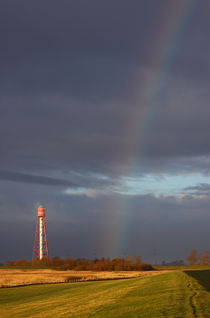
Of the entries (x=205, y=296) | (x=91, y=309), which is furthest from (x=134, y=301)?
(x=205, y=296)

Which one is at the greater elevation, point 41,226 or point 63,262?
point 41,226

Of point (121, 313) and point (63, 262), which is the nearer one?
point (121, 313)

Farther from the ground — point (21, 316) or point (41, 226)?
point (41, 226)

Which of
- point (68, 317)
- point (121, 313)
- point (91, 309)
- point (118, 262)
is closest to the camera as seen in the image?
point (121, 313)

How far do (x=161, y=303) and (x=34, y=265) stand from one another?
6250 inches

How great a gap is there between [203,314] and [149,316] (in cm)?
294

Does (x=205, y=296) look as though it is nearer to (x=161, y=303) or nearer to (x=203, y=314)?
(x=161, y=303)

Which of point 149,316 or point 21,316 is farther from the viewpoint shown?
point 21,316

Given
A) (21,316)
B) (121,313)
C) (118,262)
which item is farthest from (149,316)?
(118,262)

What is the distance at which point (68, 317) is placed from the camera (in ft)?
81.1

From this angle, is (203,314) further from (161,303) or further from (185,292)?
(185,292)

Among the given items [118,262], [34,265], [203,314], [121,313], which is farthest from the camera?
[34,265]

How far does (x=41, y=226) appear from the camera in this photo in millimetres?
177375

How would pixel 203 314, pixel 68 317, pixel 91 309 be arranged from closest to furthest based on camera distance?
pixel 203 314 → pixel 68 317 → pixel 91 309
